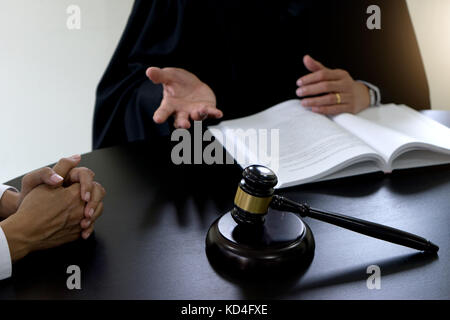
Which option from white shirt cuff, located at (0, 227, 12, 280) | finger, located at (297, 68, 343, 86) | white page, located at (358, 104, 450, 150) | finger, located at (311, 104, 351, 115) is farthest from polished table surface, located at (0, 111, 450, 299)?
finger, located at (297, 68, 343, 86)

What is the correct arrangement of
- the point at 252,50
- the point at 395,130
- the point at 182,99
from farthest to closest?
1. the point at 252,50
2. the point at 182,99
3. the point at 395,130

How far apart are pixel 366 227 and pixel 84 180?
1.55ft

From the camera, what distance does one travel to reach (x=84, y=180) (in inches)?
30.6

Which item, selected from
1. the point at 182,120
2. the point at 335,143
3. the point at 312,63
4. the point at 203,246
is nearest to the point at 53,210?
the point at 203,246

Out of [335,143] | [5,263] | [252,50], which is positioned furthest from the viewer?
[252,50]

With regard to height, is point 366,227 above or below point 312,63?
below

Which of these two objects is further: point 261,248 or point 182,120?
point 182,120

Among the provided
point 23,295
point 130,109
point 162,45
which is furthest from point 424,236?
point 162,45

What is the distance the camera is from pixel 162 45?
1556mm

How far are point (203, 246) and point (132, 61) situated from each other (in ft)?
3.27

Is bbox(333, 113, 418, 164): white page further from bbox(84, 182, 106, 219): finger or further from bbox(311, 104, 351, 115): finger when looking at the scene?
bbox(84, 182, 106, 219): finger

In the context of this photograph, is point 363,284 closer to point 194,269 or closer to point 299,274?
point 299,274

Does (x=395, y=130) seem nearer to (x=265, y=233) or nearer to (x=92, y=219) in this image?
(x=265, y=233)
